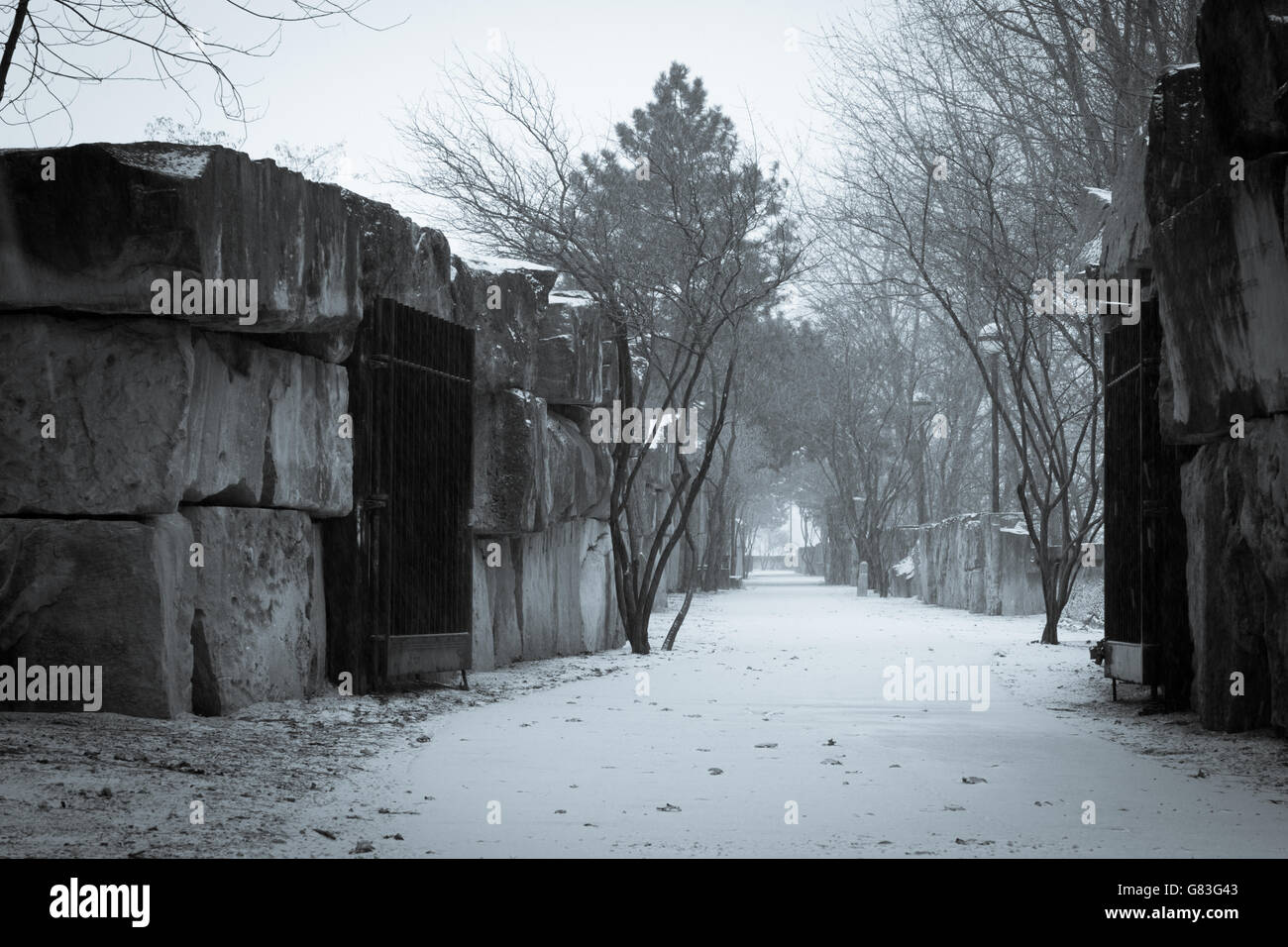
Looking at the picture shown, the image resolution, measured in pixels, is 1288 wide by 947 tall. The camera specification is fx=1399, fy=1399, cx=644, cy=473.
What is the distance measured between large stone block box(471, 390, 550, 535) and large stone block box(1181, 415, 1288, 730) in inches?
189

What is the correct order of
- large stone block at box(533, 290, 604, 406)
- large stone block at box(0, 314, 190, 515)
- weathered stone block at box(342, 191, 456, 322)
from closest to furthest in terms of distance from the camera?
large stone block at box(0, 314, 190, 515) → weathered stone block at box(342, 191, 456, 322) → large stone block at box(533, 290, 604, 406)

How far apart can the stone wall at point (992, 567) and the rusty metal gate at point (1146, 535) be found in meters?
11.4

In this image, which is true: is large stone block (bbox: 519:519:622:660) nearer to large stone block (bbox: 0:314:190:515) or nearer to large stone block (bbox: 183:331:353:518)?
large stone block (bbox: 183:331:353:518)

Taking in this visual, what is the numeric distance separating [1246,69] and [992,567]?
1468cm

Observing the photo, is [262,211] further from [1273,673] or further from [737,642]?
[737,642]

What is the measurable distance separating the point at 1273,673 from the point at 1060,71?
8.48 m

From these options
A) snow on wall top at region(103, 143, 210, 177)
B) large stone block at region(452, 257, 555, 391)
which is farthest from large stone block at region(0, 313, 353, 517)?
large stone block at region(452, 257, 555, 391)

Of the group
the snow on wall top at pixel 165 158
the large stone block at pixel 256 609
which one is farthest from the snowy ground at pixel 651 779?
the snow on wall top at pixel 165 158

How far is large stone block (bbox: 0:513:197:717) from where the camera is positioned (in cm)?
588

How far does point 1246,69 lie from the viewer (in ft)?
18.1

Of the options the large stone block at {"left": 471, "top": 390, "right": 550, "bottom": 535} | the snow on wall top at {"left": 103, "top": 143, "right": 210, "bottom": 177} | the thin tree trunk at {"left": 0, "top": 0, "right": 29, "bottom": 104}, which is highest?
the thin tree trunk at {"left": 0, "top": 0, "right": 29, "bottom": 104}

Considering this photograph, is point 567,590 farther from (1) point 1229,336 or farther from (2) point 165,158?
(1) point 1229,336

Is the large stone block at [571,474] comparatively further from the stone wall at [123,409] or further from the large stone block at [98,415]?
the large stone block at [98,415]

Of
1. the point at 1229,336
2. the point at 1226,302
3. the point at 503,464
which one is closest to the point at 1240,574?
the point at 1229,336
